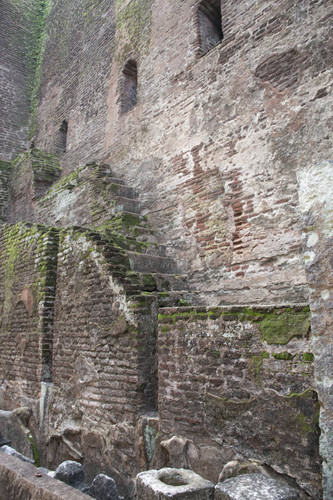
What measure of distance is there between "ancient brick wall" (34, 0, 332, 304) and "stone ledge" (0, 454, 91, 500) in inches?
108

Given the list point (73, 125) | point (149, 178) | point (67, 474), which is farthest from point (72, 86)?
point (67, 474)

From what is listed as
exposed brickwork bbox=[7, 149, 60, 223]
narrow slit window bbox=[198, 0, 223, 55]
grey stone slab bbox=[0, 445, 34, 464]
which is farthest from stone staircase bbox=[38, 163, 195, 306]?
narrow slit window bbox=[198, 0, 223, 55]

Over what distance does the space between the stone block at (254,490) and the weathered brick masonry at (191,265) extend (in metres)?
0.20

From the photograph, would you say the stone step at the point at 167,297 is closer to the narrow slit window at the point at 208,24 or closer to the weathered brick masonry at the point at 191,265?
the weathered brick masonry at the point at 191,265

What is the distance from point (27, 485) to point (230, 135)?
4.60m

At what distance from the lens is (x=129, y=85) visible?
28.5 feet

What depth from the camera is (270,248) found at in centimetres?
458

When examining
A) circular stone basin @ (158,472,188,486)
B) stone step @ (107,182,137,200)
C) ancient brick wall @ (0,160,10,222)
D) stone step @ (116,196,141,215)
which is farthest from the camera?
ancient brick wall @ (0,160,10,222)

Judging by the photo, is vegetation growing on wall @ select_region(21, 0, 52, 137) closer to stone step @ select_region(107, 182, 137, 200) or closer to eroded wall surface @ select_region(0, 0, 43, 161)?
eroded wall surface @ select_region(0, 0, 43, 161)

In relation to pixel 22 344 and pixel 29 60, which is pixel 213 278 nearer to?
pixel 22 344

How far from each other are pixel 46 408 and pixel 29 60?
1375cm

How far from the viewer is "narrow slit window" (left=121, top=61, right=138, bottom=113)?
8508 millimetres

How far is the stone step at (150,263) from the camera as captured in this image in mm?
4801

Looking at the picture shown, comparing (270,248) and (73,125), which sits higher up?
(73,125)
